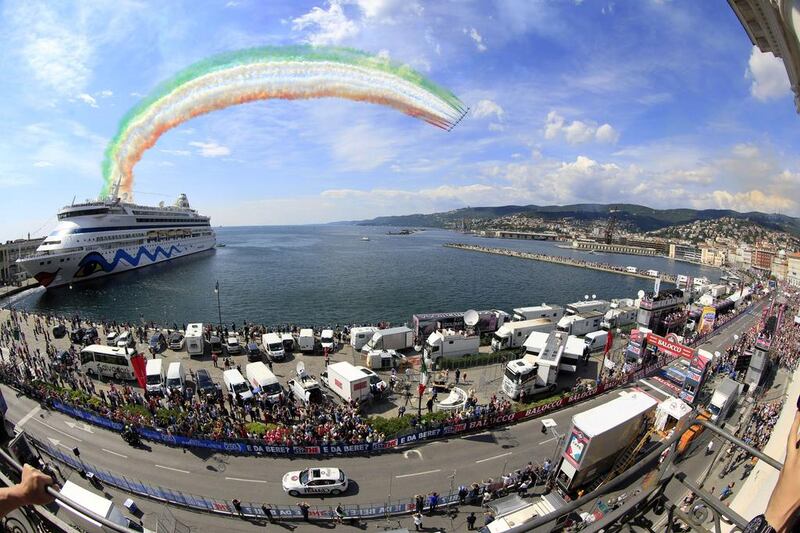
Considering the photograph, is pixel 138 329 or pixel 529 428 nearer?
pixel 529 428

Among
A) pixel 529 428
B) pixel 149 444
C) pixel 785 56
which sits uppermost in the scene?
pixel 785 56

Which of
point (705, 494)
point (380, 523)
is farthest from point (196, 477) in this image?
point (705, 494)

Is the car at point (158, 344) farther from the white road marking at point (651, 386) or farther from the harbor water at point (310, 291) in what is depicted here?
the white road marking at point (651, 386)

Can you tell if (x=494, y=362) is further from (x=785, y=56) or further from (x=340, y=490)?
(x=785, y=56)

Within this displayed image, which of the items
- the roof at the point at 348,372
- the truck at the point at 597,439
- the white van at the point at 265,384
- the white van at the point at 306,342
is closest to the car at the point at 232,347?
the white van at the point at 306,342

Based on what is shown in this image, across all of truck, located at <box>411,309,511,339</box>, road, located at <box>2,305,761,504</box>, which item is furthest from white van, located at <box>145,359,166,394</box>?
truck, located at <box>411,309,511,339</box>

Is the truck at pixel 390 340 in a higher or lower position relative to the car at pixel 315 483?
higher
